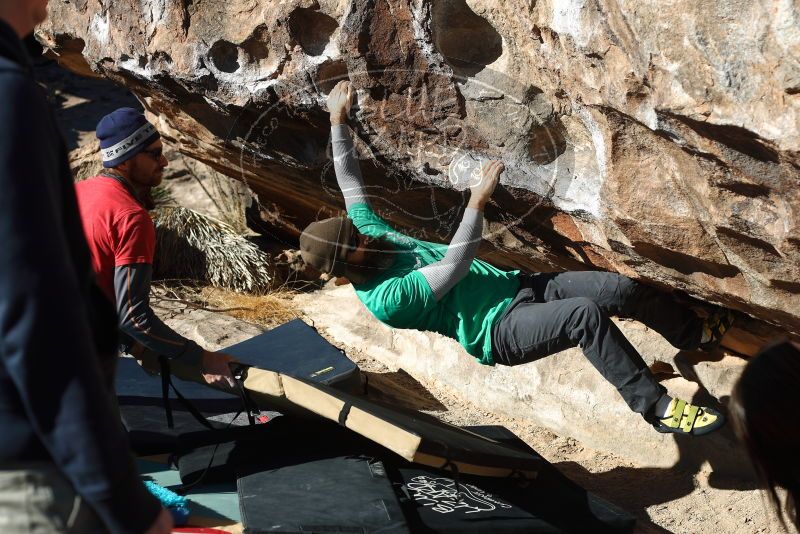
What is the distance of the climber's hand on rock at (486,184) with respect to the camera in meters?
3.32

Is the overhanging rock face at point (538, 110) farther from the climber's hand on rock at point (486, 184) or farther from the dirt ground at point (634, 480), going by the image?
the dirt ground at point (634, 480)

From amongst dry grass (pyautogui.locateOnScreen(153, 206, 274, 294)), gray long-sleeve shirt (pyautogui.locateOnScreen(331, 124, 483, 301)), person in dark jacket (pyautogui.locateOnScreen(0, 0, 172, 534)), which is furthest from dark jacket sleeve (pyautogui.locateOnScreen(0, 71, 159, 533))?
dry grass (pyautogui.locateOnScreen(153, 206, 274, 294))

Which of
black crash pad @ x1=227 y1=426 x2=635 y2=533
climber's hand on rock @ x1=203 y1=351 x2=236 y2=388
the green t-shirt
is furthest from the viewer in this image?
the green t-shirt

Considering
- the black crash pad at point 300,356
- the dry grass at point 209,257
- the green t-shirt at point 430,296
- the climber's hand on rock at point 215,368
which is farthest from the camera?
the dry grass at point 209,257

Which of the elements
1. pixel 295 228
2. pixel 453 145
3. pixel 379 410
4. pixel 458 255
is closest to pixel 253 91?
pixel 453 145

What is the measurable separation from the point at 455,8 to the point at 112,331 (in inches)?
76.9

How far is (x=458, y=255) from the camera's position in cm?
333

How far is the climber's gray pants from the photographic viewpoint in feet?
10.8

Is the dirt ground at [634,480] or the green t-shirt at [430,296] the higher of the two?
the green t-shirt at [430,296]

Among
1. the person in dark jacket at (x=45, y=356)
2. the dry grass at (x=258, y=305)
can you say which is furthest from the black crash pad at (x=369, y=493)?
the dry grass at (x=258, y=305)

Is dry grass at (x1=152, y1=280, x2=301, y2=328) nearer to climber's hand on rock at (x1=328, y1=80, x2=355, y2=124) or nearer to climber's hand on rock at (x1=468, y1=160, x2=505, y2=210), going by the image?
climber's hand on rock at (x1=328, y1=80, x2=355, y2=124)

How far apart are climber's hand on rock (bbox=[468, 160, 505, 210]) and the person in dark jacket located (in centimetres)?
215

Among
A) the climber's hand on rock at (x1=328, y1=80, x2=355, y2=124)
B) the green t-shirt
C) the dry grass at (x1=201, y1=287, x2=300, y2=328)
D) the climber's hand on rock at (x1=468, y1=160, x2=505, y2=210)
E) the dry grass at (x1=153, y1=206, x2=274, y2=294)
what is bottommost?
the dry grass at (x1=201, y1=287, x2=300, y2=328)

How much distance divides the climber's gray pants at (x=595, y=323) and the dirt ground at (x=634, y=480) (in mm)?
516
